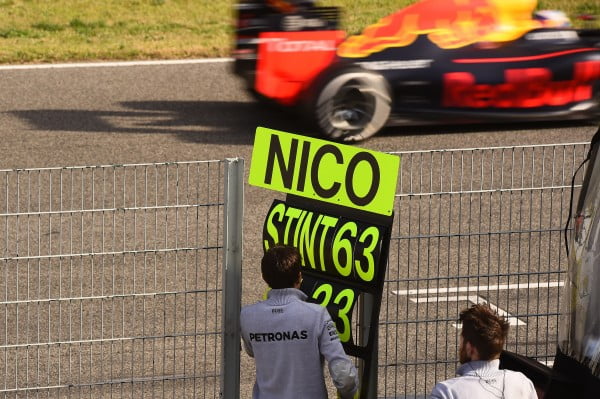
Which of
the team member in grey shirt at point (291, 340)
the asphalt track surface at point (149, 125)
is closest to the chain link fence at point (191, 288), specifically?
the team member in grey shirt at point (291, 340)

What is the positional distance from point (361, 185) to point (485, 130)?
8.08 meters

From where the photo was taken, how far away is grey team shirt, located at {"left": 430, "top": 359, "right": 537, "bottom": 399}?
512cm

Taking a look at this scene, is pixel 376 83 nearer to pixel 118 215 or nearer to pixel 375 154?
pixel 118 215

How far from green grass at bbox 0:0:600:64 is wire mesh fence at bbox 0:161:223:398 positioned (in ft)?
17.7

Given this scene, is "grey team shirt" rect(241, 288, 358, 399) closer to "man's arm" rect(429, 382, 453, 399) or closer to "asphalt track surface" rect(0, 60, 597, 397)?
"man's arm" rect(429, 382, 453, 399)

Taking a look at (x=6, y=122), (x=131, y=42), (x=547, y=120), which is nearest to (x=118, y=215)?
(x=6, y=122)

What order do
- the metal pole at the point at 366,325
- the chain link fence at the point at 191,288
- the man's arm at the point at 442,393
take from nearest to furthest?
the man's arm at the point at 442,393 → the metal pole at the point at 366,325 → the chain link fence at the point at 191,288

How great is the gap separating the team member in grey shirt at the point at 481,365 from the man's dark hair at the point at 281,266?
0.81 metres

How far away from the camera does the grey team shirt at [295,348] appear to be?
5586 mm

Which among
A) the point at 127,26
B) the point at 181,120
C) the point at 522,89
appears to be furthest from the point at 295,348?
the point at 127,26

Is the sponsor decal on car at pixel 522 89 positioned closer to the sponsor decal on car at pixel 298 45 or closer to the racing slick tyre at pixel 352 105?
the racing slick tyre at pixel 352 105

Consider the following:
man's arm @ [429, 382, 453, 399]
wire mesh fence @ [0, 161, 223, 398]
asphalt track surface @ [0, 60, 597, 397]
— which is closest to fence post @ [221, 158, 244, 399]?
wire mesh fence @ [0, 161, 223, 398]

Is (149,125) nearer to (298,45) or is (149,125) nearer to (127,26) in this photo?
(298,45)

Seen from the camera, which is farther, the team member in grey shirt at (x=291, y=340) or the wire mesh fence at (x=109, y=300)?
the wire mesh fence at (x=109, y=300)
